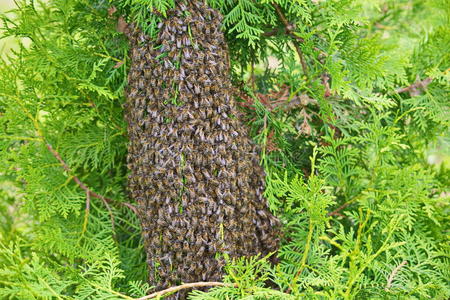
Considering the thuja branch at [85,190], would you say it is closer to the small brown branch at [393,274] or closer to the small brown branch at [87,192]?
the small brown branch at [87,192]

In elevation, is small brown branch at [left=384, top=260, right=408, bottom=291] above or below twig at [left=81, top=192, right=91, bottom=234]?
below

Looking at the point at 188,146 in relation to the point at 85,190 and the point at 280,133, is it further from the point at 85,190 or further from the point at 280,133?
the point at 85,190

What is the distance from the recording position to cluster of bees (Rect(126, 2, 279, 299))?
1384 millimetres

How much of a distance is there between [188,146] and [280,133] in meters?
0.39

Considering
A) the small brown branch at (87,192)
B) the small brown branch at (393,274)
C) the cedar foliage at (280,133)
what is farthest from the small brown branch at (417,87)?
the small brown branch at (87,192)

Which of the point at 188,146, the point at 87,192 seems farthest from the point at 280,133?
the point at 87,192

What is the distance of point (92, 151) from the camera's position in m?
1.75

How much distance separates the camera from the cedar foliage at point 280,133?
1483 millimetres

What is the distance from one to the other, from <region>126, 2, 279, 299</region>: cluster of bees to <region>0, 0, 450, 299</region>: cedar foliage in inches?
3.1

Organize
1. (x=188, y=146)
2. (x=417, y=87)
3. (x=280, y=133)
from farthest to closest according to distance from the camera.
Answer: (x=417, y=87)
(x=280, y=133)
(x=188, y=146)

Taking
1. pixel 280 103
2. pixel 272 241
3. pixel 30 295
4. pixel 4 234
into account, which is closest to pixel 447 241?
→ pixel 272 241

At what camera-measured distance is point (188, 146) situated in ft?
4.59

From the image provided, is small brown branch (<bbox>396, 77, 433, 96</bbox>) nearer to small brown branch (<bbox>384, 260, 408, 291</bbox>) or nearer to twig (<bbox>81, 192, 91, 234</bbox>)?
small brown branch (<bbox>384, 260, 408, 291</bbox>)

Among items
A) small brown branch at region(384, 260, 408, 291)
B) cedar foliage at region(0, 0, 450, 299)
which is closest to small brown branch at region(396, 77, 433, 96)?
cedar foliage at region(0, 0, 450, 299)
